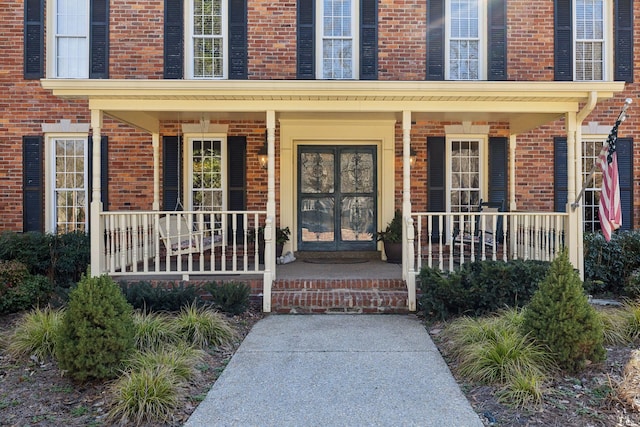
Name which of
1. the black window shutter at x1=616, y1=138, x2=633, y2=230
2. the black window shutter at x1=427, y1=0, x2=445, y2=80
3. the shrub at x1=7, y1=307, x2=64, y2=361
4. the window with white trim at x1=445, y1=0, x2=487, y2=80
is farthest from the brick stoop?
the black window shutter at x1=616, y1=138, x2=633, y2=230

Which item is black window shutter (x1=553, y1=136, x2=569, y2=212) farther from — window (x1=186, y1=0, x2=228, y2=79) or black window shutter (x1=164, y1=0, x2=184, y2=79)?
black window shutter (x1=164, y1=0, x2=184, y2=79)

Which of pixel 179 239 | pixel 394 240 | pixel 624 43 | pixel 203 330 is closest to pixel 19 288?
pixel 179 239

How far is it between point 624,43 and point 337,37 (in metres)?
5.39

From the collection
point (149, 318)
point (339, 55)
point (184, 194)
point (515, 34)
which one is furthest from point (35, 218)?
point (515, 34)

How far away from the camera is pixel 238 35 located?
8.83 metres

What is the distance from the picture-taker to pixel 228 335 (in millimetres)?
5215

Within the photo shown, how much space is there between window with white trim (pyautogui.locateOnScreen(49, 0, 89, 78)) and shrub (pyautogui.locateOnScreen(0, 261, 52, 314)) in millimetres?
4004

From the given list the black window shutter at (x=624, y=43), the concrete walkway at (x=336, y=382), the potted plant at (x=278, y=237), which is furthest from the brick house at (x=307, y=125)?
the concrete walkway at (x=336, y=382)

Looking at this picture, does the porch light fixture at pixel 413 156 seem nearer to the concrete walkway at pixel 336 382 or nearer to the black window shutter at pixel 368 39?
the black window shutter at pixel 368 39

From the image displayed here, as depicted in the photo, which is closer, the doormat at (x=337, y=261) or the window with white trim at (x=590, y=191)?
the doormat at (x=337, y=261)

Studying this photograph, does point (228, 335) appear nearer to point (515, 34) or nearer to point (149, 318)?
point (149, 318)

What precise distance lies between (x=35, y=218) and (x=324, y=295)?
19.3ft

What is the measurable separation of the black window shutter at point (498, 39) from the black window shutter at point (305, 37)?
331cm

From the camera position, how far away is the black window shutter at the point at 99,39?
875 cm
